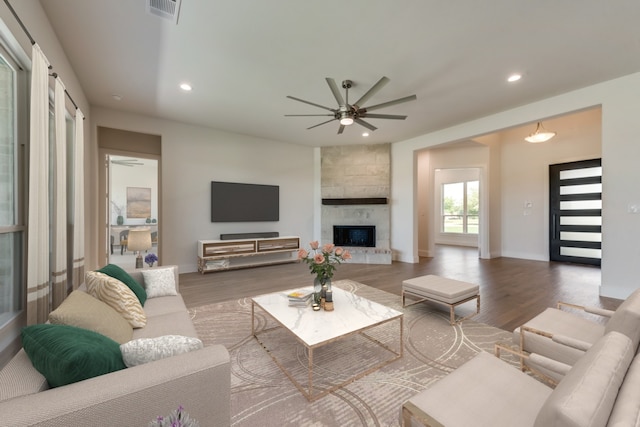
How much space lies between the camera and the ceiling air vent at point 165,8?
215 cm

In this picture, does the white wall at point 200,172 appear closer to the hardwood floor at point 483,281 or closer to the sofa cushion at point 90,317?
the hardwood floor at point 483,281

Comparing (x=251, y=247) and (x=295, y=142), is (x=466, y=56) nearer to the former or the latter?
(x=295, y=142)

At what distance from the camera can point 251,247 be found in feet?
18.1

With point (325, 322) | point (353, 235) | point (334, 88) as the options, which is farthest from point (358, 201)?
point (325, 322)

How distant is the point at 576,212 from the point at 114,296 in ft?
27.5

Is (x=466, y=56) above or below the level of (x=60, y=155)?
above

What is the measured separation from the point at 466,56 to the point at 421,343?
10.1 ft

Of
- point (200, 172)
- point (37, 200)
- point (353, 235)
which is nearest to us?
point (37, 200)

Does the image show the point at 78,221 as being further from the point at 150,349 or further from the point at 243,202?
the point at 243,202

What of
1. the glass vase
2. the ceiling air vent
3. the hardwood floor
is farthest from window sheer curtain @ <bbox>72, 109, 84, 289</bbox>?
the glass vase

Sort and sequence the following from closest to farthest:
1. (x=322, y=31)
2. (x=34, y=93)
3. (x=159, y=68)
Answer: (x=34, y=93) < (x=322, y=31) < (x=159, y=68)

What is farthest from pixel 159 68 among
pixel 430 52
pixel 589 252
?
pixel 589 252

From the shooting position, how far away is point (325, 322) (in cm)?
203

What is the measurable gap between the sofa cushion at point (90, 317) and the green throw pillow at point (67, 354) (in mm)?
172
